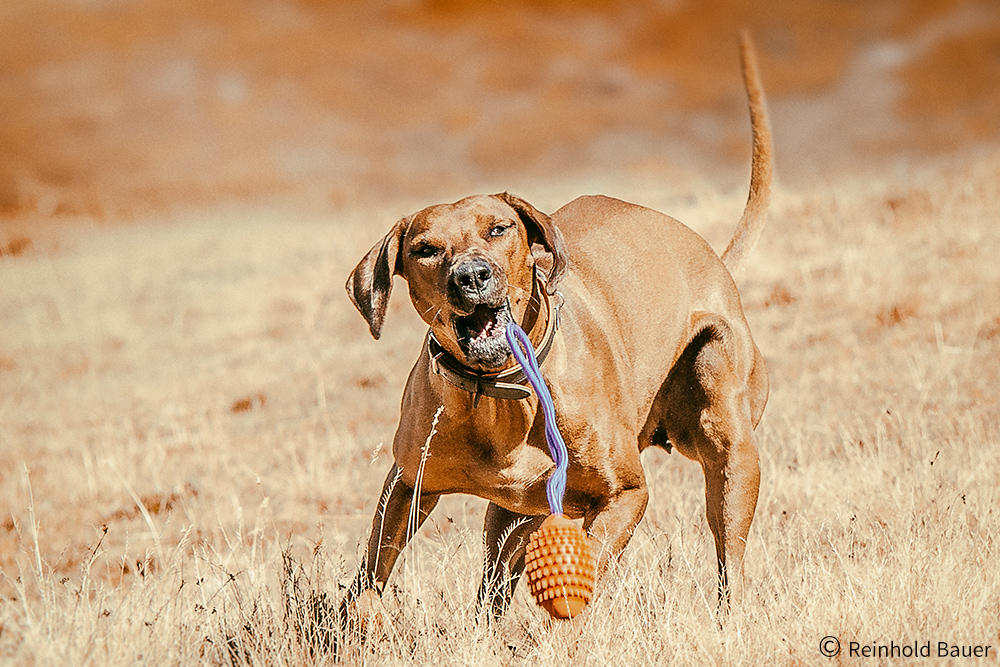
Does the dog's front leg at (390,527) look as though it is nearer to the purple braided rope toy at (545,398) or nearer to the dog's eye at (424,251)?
the purple braided rope toy at (545,398)

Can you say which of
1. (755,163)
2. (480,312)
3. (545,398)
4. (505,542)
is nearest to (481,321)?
(480,312)

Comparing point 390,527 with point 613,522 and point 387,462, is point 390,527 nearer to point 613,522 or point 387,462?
point 613,522

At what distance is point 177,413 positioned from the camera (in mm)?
9156

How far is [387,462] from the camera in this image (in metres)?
7.52

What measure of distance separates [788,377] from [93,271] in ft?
38.1

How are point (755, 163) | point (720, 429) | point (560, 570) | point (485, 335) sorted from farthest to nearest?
point (755, 163) < point (720, 429) < point (485, 335) < point (560, 570)

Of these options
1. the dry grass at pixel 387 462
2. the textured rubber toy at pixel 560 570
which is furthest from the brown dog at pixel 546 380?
the textured rubber toy at pixel 560 570

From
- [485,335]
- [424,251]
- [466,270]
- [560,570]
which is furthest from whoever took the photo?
[424,251]

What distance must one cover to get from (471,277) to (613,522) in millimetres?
1074

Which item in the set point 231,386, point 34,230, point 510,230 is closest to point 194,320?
point 231,386

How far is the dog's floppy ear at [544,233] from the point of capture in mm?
3746

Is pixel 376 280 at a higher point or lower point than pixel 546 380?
higher

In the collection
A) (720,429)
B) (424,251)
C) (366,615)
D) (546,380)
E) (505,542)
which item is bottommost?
(505,542)

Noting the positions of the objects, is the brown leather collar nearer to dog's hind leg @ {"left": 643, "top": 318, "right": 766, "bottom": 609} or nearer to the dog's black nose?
the dog's black nose
